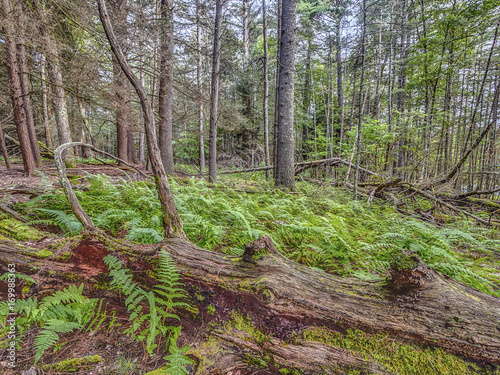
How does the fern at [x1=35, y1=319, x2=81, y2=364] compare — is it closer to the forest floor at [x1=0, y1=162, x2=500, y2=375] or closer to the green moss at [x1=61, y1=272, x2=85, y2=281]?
the forest floor at [x1=0, y1=162, x2=500, y2=375]

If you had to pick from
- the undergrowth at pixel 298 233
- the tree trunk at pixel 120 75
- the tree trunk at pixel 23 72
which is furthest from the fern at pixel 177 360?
the tree trunk at pixel 23 72

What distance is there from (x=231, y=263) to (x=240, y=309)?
33cm

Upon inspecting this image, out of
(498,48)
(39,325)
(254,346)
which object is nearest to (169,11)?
(39,325)

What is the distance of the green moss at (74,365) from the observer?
1.21 metres

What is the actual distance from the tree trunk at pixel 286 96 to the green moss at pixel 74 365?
5.60 meters

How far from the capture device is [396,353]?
1.15 metres

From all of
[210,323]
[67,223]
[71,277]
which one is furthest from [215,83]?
[210,323]

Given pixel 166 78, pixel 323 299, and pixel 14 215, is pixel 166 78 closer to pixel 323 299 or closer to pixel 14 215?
pixel 14 215

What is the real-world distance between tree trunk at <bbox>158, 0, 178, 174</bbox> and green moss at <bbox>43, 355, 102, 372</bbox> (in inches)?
280

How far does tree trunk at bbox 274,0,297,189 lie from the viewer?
5.81m

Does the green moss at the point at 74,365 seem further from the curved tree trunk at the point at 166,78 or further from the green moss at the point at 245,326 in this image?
the curved tree trunk at the point at 166,78

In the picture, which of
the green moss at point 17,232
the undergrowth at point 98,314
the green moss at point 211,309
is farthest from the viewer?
the green moss at point 17,232

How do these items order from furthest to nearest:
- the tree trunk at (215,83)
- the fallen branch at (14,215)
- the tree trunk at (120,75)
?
the tree trunk at (215,83), the tree trunk at (120,75), the fallen branch at (14,215)

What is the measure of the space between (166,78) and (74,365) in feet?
26.0
